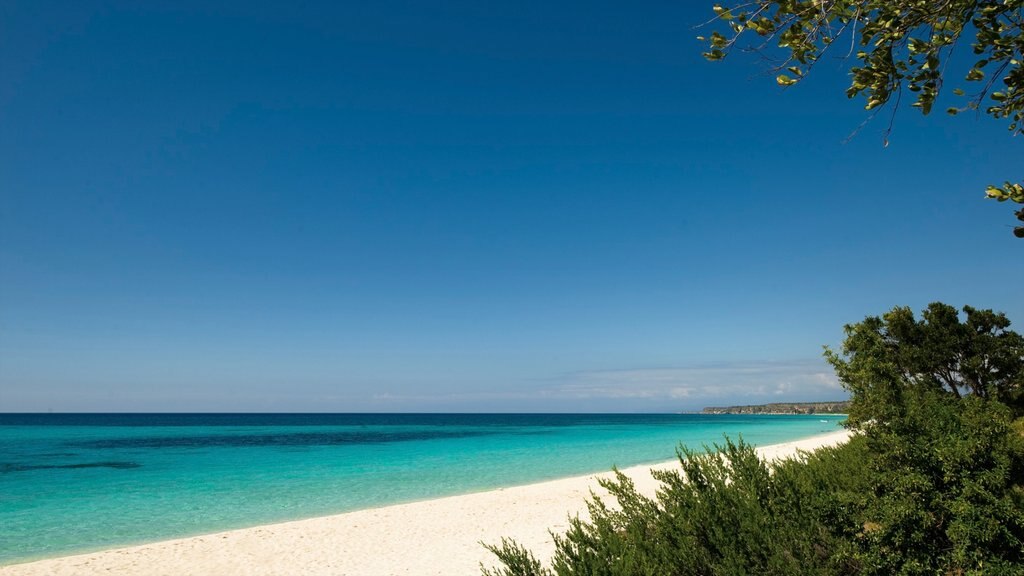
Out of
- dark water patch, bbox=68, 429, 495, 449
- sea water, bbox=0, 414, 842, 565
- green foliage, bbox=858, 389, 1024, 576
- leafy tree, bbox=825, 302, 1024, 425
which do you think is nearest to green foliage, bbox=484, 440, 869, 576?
green foliage, bbox=858, 389, 1024, 576

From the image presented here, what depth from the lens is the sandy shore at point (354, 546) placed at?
12.0m

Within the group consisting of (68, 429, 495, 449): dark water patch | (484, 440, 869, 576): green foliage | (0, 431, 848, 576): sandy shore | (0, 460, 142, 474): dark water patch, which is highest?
(484, 440, 869, 576): green foliage

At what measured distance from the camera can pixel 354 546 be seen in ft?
45.4

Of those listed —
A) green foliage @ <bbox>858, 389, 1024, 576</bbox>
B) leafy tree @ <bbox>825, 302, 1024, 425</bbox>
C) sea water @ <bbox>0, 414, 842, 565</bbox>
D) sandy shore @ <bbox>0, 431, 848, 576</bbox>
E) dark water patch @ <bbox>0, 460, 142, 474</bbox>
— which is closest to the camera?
green foliage @ <bbox>858, 389, 1024, 576</bbox>

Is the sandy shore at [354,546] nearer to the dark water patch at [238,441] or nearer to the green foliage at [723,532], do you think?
the green foliage at [723,532]

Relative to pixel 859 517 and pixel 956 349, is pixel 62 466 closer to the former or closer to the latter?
pixel 859 517

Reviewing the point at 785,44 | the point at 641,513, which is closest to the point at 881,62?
the point at 785,44

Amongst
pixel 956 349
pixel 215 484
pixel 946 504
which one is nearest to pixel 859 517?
pixel 946 504

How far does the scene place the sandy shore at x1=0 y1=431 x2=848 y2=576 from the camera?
12.0 m

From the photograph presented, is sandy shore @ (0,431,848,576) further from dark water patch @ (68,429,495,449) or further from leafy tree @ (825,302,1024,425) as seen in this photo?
dark water patch @ (68,429,495,449)

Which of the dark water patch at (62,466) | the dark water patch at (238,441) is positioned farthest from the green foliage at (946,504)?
the dark water patch at (238,441)

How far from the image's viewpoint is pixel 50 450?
47.9 m

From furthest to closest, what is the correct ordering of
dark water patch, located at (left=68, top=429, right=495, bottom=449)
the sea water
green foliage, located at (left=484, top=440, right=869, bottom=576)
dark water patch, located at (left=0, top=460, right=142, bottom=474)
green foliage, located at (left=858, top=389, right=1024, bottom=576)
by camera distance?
dark water patch, located at (left=68, top=429, right=495, bottom=449)
dark water patch, located at (left=0, top=460, right=142, bottom=474)
the sea water
green foliage, located at (left=484, top=440, right=869, bottom=576)
green foliage, located at (left=858, top=389, right=1024, bottom=576)

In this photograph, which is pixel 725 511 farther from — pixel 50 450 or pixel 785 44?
pixel 50 450
